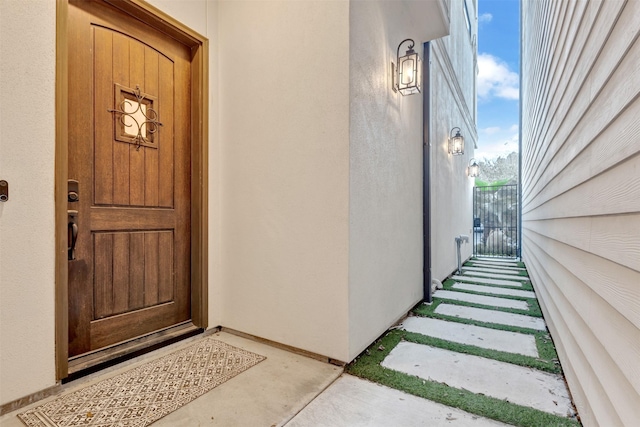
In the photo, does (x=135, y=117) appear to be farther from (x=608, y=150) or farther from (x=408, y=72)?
(x=608, y=150)

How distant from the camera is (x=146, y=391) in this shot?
1.61 m

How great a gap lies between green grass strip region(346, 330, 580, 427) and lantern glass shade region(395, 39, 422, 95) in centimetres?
223

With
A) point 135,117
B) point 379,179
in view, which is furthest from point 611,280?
point 135,117

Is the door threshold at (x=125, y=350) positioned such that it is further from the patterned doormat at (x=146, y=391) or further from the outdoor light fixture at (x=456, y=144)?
the outdoor light fixture at (x=456, y=144)

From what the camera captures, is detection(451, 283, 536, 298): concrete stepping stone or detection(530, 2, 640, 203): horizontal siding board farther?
detection(451, 283, 536, 298): concrete stepping stone

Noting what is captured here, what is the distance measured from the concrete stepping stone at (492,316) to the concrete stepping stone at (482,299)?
0.30m

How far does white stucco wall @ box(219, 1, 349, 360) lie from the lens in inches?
76.5

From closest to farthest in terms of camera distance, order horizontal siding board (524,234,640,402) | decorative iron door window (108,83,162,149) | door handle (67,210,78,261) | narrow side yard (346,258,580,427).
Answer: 1. horizontal siding board (524,234,640,402)
2. narrow side yard (346,258,580,427)
3. door handle (67,210,78,261)
4. decorative iron door window (108,83,162,149)

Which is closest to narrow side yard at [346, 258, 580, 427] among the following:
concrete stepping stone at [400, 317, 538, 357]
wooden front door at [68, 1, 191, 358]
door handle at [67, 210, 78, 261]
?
concrete stepping stone at [400, 317, 538, 357]

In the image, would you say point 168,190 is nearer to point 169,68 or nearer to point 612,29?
point 169,68

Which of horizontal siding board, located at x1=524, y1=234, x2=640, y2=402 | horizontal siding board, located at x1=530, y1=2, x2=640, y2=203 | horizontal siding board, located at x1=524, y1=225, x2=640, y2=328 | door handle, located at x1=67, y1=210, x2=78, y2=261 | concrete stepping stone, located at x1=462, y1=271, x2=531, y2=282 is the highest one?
horizontal siding board, located at x1=530, y1=2, x2=640, y2=203

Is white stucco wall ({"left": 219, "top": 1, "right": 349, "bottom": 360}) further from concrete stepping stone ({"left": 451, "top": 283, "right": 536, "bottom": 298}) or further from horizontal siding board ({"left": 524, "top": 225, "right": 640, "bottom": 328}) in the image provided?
concrete stepping stone ({"left": 451, "top": 283, "right": 536, "bottom": 298})

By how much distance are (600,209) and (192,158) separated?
2.50 metres

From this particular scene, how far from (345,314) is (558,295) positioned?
1.61 m
